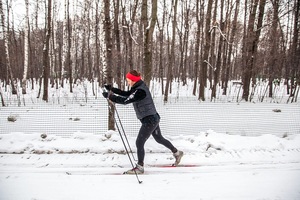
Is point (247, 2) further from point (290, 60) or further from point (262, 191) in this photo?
point (262, 191)

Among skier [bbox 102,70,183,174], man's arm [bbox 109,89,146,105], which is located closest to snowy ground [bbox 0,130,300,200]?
skier [bbox 102,70,183,174]

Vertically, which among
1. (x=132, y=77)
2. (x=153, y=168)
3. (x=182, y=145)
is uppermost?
(x=132, y=77)

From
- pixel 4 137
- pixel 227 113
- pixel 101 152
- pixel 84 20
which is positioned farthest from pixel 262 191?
pixel 84 20

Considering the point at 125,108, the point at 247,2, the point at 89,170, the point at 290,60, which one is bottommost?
the point at 89,170

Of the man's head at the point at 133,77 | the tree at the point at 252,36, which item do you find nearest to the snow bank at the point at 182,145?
the man's head at the point at 133,77

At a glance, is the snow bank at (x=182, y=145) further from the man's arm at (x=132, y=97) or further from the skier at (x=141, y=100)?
the man's arm at (x=132, y=97)

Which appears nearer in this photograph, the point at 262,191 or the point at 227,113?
the point at 262,191

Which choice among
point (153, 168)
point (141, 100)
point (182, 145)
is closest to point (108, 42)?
point (141, 100)

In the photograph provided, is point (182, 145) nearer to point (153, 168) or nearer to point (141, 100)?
point (153, 168)

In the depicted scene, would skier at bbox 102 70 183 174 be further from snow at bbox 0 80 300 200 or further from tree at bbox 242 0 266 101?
tree at bbox 242 0 266 101

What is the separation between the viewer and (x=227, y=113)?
10.1 meters

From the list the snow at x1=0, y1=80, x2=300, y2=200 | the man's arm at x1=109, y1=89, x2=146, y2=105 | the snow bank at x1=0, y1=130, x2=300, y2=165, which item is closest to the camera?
the snow at x1=0, y1=80, x2=300, y2=200

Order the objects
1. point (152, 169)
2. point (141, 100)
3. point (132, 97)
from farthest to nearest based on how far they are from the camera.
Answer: point (152, 169), point (141, 100), point (132, 97)

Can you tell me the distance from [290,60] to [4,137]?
59.2 feet
